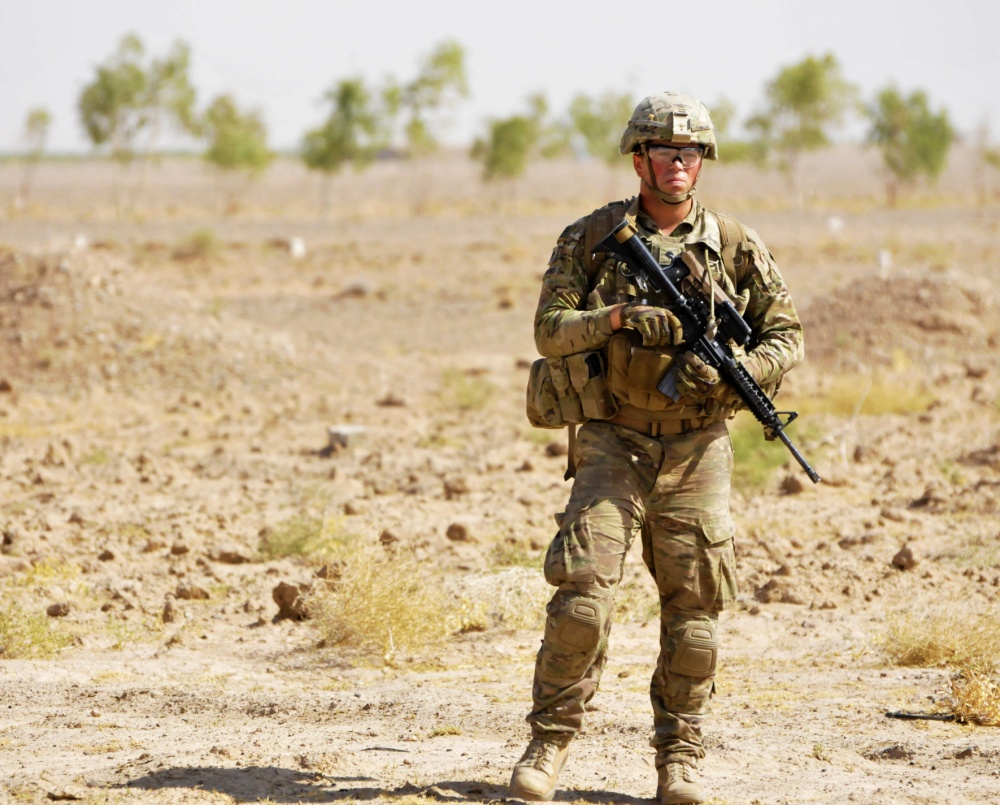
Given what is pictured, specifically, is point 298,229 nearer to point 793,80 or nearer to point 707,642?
point 793,80

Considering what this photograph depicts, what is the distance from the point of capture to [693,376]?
369 cm

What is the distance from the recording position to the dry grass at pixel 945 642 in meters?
5.21

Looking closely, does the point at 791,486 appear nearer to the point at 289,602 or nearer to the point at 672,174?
the point at 289,602

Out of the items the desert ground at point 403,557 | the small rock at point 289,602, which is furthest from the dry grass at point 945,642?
the small rock at point 289,602

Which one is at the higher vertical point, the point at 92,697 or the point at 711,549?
the point at 711,549

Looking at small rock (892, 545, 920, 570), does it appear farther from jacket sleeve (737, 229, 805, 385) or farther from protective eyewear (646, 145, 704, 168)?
protective eyewear (646, 145, 704, 168)

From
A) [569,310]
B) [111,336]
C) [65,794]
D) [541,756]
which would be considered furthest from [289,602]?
[111,336]

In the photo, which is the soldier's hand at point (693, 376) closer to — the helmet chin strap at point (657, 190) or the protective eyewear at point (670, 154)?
the helmet chin strap at point (657, 190)

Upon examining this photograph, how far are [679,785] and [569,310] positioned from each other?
1.36m

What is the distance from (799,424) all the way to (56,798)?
7.78m

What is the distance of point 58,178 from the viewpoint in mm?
85688

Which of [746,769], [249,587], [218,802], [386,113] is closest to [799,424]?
[249,587]

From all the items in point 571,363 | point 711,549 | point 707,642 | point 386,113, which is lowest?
point 707,642

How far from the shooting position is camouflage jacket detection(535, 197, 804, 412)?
3809mm
